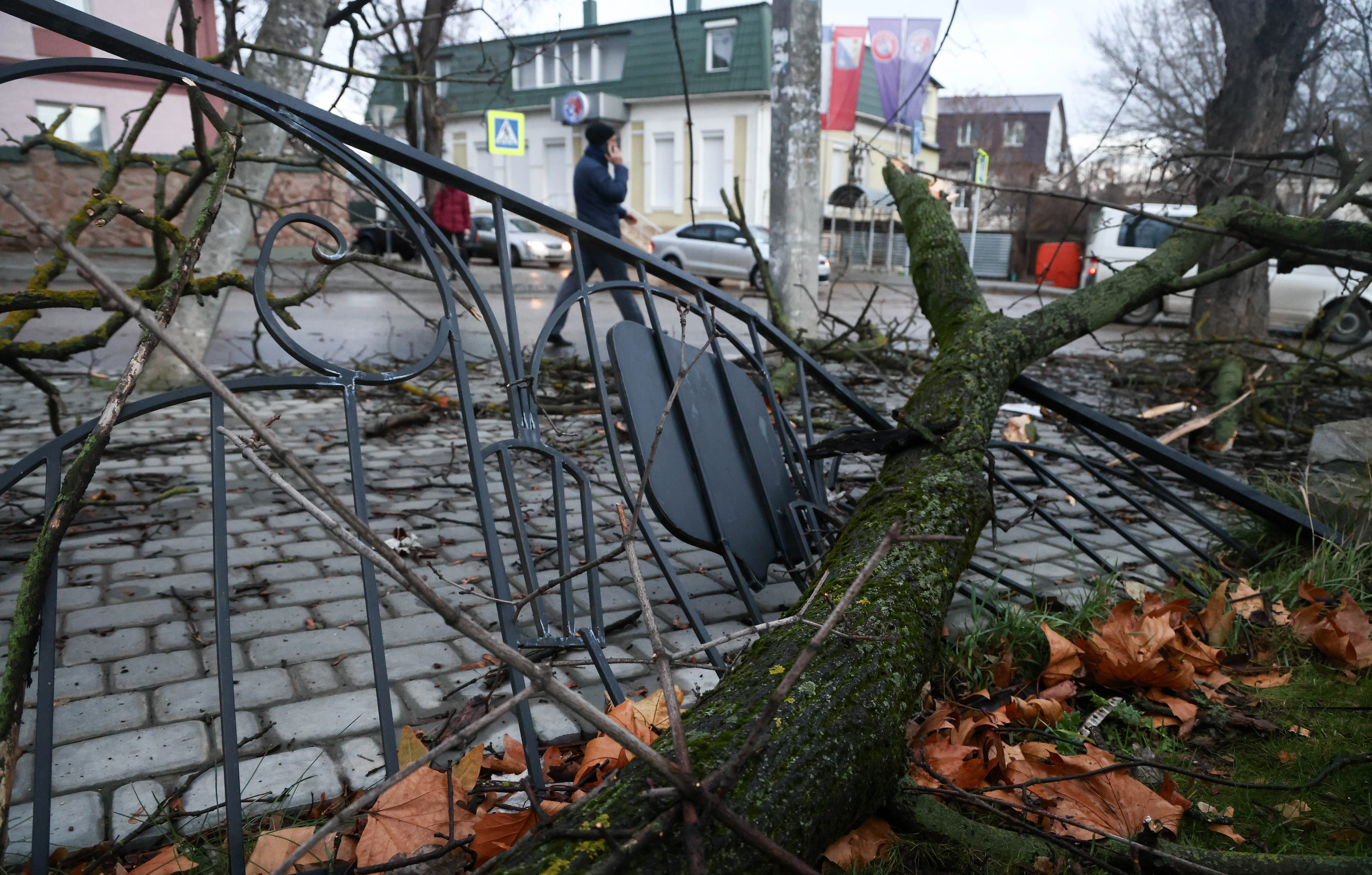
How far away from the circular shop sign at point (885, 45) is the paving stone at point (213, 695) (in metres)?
13.0

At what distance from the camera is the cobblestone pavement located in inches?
73.9

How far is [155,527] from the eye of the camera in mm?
3350

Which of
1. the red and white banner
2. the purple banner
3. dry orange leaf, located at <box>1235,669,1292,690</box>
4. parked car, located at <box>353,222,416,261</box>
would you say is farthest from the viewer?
parked car, located at <box>353,222,416,261</box>

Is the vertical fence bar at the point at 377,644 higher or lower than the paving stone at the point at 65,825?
higher

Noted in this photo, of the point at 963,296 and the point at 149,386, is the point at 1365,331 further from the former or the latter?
the point at 149,386

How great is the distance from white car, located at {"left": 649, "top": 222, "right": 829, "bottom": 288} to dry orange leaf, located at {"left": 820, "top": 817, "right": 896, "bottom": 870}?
19135 millimetres

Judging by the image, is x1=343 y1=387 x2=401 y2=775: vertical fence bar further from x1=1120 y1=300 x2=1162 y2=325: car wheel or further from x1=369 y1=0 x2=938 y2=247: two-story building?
x1=369 y1=0 x2=938 y2=247: two-story building

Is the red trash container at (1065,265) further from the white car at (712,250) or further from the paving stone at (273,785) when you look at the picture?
the paving stone at (273,785)

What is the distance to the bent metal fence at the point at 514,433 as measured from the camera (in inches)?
56.6

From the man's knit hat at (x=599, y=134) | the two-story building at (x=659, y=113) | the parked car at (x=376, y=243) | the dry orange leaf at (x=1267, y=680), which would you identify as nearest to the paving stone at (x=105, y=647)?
the dry orange leaf at (x=1267, y=680)

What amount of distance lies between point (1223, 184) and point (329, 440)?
6.62 m

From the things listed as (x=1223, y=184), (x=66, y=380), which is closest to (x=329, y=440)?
(x=66, y=380)

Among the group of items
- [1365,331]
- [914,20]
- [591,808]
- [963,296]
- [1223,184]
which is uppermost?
[914,20]

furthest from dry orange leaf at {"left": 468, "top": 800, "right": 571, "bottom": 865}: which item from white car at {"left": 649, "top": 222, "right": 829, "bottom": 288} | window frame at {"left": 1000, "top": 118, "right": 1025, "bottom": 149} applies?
window frame at {"left": 1000, "top": 118, "right": 1025, "bottom": 149}
